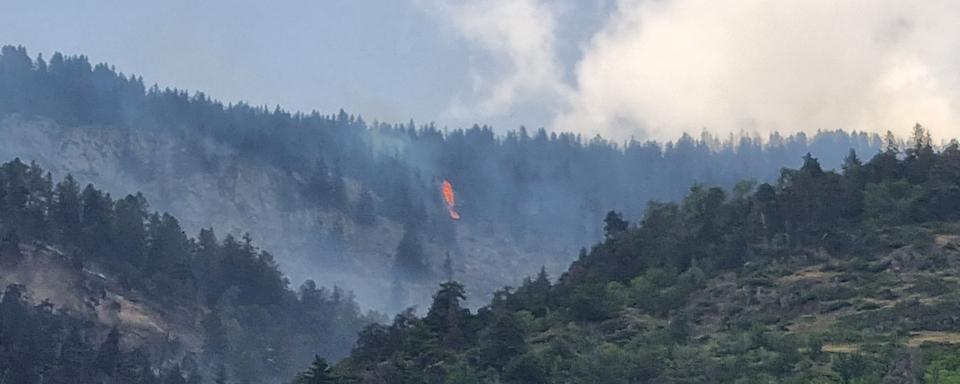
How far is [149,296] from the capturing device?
154m

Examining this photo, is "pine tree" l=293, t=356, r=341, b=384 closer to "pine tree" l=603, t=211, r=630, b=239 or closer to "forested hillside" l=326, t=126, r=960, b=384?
"forested hillside" l=326, t=126, r=960, b=384

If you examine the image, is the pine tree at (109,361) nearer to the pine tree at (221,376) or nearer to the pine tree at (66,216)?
the pine tree at (221,376)

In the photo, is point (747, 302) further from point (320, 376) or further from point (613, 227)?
point (613, 227)

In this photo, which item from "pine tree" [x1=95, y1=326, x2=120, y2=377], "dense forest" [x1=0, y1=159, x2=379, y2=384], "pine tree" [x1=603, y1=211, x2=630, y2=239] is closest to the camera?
"pine tree" [x1=603, y1=211, x2=630, y2=239]

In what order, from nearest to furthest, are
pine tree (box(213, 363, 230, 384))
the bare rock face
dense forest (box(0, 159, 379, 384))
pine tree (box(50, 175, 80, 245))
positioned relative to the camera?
pine tree (box(213, 363, 230, 384)), dense forest (box(0, 159, 379, 384)), the bare rock face, pine tree (box(50, 175, 80, 245))

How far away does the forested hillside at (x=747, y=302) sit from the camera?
71.6m

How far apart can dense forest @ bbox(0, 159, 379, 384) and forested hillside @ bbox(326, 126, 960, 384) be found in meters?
39.0

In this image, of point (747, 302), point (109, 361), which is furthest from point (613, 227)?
point (109, 361)

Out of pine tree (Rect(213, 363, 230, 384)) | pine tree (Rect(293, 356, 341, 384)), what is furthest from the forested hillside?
pine tree (Rect(213, 363, 230, 384))

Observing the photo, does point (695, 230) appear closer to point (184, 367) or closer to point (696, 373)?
point (696, 373)

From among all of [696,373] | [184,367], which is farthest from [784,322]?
[184,367]

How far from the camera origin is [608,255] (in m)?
100

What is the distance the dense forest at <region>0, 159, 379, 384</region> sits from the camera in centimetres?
13012

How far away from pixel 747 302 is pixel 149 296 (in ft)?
280
